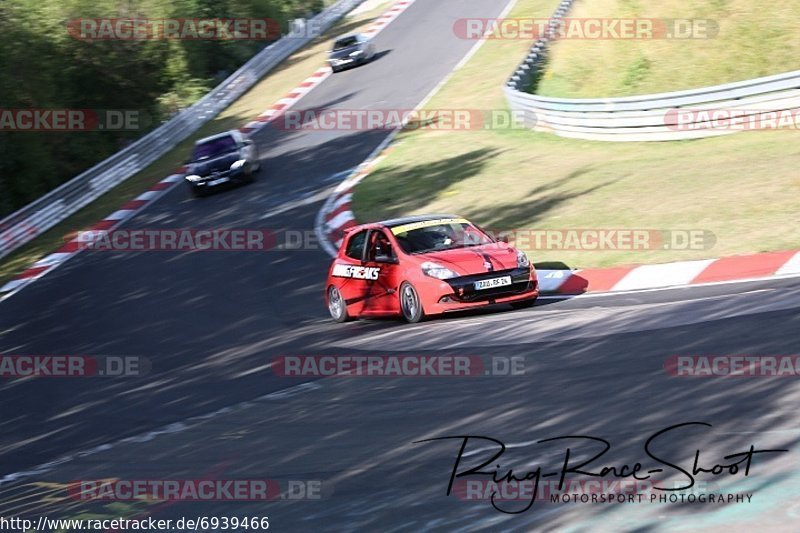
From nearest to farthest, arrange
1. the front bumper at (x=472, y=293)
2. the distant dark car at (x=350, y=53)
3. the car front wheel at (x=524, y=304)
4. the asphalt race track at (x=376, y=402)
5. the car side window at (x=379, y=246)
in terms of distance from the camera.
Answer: the asphalt race track at (x=376, y=402) → the front bumper at (x=472, y=293) → the car front wheel at (x=524, y=304) → the car side window at (x=379, y=246) → the distant dark car at (x=350, y=53)

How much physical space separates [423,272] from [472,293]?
674mm

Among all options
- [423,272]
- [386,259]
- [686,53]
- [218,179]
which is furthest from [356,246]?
[686,53]

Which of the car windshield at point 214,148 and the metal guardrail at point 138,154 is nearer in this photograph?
the metal guardrail at point 138,154

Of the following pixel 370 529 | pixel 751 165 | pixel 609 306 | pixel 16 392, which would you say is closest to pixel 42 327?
pixel 16 392

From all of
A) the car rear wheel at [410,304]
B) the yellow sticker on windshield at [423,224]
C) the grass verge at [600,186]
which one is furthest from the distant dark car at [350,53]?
the car rear wheel at [410,304]

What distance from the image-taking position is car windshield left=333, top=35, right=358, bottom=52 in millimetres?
40188

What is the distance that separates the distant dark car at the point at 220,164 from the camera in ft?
92.2

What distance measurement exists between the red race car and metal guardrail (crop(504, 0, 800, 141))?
7915 millimetres

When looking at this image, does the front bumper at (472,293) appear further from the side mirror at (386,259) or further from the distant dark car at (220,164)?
the distant dark car at (220,164)

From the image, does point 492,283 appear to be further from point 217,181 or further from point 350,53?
point 350,53

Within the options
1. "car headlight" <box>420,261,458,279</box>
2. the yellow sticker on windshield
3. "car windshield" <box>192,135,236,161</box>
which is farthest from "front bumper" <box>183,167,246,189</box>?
"car headlight" <box>420,261,458,279</box>

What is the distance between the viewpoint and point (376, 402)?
982cm

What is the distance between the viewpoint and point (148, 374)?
1367 cm

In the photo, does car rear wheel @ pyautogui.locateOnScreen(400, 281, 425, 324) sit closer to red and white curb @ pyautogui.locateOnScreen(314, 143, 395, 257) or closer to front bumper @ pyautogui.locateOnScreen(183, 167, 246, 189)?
red and white curb @ pyautogui.locateOnScreen(314, 143, 395, 257)
